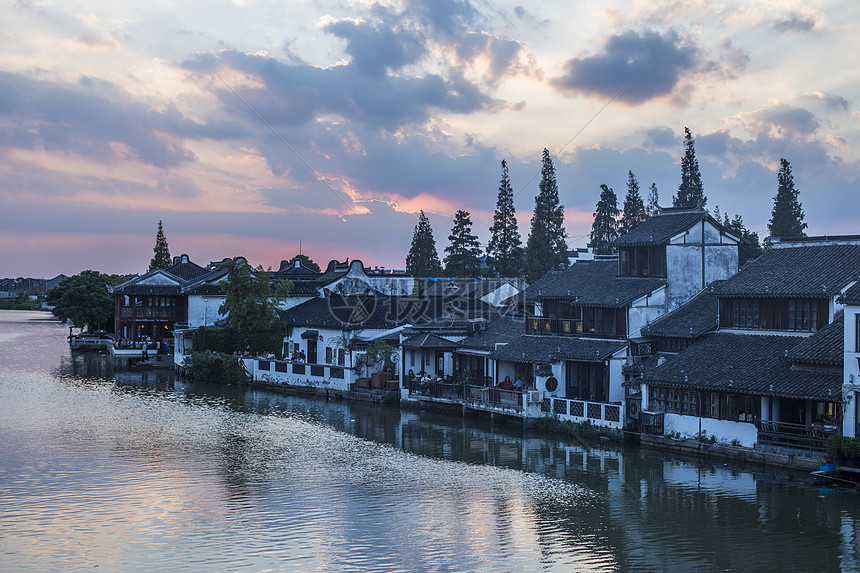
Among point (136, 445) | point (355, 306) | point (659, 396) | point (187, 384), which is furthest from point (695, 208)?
point (187, 384)

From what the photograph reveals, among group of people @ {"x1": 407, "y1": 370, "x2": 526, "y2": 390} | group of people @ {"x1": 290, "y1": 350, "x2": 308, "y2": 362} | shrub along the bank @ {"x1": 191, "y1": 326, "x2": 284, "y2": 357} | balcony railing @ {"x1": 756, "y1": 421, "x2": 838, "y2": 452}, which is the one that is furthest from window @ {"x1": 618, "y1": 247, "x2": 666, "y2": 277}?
shrub along the bank @ {"x1": 191, "y1": 326, "x2": 284, "y2": 357}

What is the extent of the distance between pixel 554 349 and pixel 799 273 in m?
12.5

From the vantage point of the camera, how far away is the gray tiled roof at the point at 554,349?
137ft

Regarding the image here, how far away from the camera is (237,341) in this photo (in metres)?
64.9

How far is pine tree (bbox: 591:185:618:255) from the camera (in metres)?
92.5

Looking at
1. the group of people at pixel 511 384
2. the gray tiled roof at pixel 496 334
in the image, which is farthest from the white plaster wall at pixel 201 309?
the group of people at pixel 511 384

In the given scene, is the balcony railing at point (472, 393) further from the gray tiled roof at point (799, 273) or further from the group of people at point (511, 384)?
the gray tiled roof at point (799, 273)

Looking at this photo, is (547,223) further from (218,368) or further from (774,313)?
(774,313)

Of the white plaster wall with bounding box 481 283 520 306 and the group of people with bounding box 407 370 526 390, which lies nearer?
the group of people with bounding box 407 370 526 390

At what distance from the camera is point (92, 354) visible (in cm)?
8519

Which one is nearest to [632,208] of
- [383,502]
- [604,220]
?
[604,220]

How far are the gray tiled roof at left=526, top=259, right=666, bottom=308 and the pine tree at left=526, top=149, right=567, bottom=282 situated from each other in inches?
1154

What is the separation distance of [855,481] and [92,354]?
73.8 m

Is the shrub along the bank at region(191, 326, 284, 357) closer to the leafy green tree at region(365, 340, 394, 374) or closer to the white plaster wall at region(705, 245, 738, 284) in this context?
the leafy green tree at region(365, 340, 394, 374)
